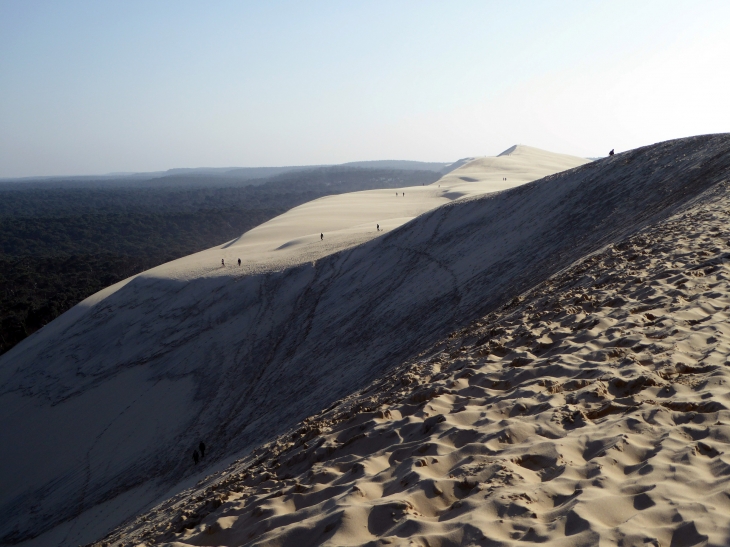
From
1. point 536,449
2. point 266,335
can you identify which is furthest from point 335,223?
point 536,449

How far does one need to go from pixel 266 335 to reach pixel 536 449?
698 inches

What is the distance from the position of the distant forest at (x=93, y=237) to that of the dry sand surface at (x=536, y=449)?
133ft

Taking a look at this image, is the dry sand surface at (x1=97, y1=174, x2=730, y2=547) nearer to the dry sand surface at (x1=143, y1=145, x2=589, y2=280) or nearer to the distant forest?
the dry sand surface at (x1=143, y1=145, x2=589, y2=280)

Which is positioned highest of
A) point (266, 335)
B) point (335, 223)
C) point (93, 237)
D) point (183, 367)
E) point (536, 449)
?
point (536, 449)

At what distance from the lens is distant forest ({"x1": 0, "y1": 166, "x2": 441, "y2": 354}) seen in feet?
157

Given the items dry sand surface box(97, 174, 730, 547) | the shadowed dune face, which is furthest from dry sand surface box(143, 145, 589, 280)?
dry sand surface box(97, 174, 730, 547)

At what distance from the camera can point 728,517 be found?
9.37ft

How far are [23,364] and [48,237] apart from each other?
3223 inches

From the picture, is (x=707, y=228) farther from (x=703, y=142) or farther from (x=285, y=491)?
(x=703, y=142)

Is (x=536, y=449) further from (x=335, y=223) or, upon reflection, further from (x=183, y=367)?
(x=335, y=223)

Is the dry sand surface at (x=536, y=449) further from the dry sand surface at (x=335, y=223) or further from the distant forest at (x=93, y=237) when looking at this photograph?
the distant forest at (x=93, y=237)

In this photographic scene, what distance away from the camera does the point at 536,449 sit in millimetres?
3943

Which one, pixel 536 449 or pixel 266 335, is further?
pixel 266 335

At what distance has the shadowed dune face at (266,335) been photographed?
13570 mm
